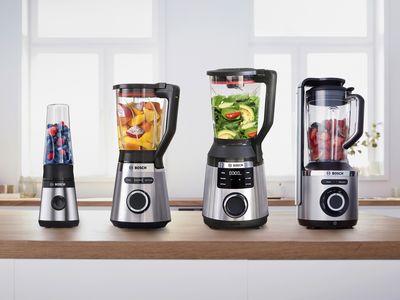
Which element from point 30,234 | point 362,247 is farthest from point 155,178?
point 362,247

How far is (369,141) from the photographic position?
14.3ft

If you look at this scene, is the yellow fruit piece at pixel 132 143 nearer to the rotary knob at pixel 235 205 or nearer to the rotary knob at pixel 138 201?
the rotary knob at pixel 138 201

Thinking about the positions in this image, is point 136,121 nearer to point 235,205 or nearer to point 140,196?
point 140,196

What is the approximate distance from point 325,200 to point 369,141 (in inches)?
128

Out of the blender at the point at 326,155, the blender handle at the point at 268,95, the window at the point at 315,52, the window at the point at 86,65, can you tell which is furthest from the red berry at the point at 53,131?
the window at the point at 315,52

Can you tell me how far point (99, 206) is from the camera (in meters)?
3.72

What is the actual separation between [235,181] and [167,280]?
28cm

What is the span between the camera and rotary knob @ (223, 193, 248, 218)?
129 centimetres

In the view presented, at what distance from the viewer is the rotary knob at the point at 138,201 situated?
1297 mm

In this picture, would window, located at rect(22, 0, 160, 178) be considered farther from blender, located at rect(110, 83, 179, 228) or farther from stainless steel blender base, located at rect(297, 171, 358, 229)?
stainless steel blender base, located at rect(297, 171, 358, 229)

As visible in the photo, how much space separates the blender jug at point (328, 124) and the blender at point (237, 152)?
0.51 ft

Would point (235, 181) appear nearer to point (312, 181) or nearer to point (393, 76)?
point (312, 181)

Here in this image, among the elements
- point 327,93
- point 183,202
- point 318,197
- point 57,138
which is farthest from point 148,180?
point 183,202

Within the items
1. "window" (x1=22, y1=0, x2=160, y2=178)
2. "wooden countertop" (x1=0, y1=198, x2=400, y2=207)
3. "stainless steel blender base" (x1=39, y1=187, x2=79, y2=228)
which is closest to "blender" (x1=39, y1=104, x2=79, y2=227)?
"stainless steel blender base" (x1=39, y1=187, x2=79, y2=228)
